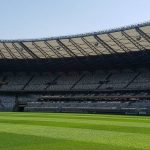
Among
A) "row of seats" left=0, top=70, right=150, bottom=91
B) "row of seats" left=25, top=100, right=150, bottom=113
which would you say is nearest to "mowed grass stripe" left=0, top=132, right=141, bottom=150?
"row of seats" left=25, top=100, right=150, bottom=113

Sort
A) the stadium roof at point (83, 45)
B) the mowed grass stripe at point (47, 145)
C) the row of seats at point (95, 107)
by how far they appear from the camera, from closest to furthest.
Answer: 1. the mowed grass stripe at point (47, 145)
2. the row of seats at point (95, 107)
3. the stadium roof at point (83, 45)

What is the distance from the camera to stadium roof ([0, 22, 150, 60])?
64.3m

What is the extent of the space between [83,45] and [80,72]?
1134cm

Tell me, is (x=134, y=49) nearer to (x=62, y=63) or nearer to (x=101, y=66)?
(x=101, y=66)

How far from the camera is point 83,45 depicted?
236ft

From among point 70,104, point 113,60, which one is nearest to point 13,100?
point 70,104

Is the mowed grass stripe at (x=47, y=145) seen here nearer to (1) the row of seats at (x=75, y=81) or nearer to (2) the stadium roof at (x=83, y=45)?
(2) the stadium roof at (x=83, y=45)

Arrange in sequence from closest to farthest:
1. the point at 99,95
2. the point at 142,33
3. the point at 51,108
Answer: the point at 142,33, the point at 51,108, the point at 99,95

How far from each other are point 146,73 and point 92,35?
40.5ft

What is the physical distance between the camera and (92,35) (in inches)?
2721

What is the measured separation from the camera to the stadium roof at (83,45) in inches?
2532

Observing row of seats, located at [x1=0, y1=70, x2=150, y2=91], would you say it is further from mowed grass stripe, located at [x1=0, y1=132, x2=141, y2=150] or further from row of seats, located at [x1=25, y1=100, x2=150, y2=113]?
mowed grass stripe, located at [x1=0, y1=132, x2=141, y2=150]

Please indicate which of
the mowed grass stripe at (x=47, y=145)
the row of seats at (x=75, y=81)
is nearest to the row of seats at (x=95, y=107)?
the row of seats at (x=75, y=81)

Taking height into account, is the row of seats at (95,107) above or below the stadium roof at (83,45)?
below
